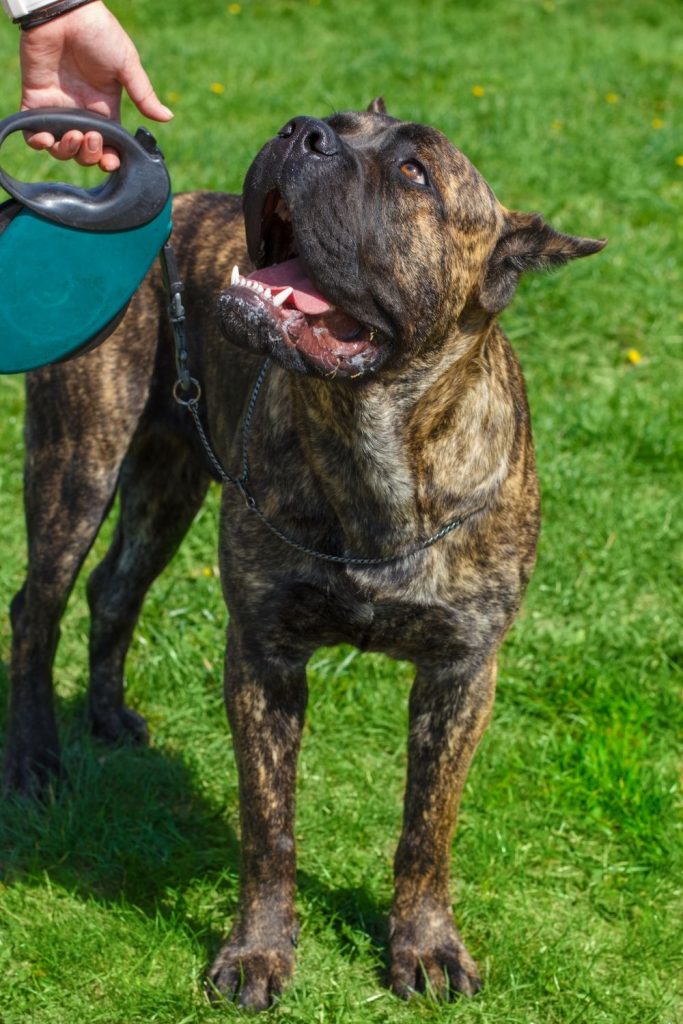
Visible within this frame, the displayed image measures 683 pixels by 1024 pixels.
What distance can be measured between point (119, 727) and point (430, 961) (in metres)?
1.24

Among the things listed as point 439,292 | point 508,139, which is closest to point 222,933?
A: point 439,292

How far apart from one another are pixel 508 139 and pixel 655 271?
1587 millimetres

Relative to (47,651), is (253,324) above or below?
above

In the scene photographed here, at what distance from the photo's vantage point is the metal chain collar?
10.1 ft

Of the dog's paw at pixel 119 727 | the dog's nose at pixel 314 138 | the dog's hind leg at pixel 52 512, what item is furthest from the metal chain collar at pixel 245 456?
the dog's paw at pixel 119 727

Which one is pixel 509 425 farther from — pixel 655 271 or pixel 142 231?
pixel 655 271

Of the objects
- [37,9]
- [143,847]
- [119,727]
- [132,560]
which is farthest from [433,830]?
[37,9]

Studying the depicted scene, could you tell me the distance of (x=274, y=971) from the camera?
10.7 ft

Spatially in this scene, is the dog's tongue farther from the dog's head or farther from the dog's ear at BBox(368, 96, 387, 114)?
the dog's ear at BBox(368, 96, 387, 114)

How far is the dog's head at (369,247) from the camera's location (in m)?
2.68

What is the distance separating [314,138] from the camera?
2.68m

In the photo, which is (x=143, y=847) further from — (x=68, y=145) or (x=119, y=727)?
(x=68, y=145)

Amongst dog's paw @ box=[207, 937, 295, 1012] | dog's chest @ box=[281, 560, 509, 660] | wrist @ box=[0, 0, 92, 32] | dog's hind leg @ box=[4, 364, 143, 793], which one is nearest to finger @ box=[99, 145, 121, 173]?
wrist @ box=[0, 0, 92, 32]

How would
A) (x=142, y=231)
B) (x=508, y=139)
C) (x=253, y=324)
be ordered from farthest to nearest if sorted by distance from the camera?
(x=508, y=139) → (x=142, y=231) → (x=253, y=324)
